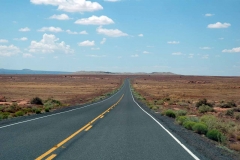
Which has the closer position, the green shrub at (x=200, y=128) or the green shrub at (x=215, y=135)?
the green shrub at (x=215, y=135)

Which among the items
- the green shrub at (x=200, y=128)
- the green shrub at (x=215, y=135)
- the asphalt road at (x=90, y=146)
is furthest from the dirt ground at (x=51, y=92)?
the green shrub at (x=215, y=135)

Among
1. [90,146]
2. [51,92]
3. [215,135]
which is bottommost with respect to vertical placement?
[51,92]

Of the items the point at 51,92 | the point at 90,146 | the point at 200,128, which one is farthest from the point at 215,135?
the point at 51,92

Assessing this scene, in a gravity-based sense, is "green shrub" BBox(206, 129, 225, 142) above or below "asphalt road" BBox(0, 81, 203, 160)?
below

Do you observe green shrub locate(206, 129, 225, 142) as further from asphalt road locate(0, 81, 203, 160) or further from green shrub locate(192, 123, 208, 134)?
asphalt road locate(0, 81, 203, 160)

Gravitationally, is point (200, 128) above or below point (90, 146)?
below

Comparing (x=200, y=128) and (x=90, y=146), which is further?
(x=200, y=128)

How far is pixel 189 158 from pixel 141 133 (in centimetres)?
535

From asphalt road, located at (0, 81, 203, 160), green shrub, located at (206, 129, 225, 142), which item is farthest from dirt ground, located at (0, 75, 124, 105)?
green shrub, located at (206, 129, 225, 142)

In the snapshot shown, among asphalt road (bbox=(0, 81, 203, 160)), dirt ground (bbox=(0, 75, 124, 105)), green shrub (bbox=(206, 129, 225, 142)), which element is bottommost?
dirt ground (bbox=(0, 75, 124, 105))

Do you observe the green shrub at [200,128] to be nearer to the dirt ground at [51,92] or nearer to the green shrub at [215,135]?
the green shrub at [215,135]

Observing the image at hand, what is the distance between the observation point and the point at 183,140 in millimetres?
12859

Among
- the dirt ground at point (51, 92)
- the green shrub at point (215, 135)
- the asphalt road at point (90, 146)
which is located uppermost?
the asphalt road at point (90, 146)

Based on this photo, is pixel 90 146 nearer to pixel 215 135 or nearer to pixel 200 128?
pixel 215 135
